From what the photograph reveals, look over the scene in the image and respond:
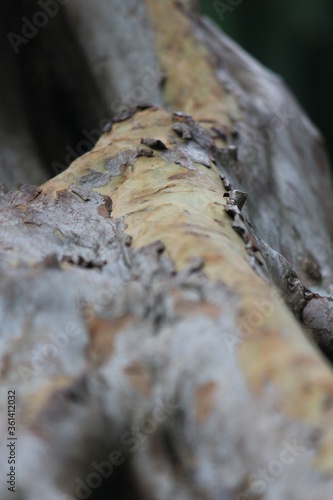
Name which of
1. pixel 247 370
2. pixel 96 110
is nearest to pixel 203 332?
pixel 247 370

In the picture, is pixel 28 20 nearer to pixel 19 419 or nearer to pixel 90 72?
pixel 90 72
